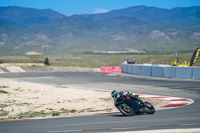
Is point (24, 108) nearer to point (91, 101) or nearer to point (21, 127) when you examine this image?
point (91, 101)

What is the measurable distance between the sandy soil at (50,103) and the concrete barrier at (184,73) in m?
14.3

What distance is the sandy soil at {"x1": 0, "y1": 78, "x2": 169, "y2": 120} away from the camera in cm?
1576

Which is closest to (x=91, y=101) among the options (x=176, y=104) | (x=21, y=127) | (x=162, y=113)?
(x=176, y=104)

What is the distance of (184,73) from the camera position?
1341 inches

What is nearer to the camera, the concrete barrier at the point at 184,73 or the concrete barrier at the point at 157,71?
the concrete barrier at the point at 184,73

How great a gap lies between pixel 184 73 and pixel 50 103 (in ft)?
61.2

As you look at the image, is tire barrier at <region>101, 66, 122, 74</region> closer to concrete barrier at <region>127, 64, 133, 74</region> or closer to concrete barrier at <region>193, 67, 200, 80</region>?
concrete barrier at <region>127, 64, 133, 74</region>

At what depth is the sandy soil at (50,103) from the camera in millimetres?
15762

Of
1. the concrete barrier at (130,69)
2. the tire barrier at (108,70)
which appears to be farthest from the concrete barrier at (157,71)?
the tire barrier at (108,70)

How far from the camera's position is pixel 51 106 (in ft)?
59.5

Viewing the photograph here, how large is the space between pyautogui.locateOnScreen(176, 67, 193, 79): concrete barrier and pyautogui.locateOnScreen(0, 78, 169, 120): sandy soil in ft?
47.0

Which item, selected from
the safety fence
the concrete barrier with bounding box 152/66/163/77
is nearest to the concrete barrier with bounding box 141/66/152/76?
the safety fence

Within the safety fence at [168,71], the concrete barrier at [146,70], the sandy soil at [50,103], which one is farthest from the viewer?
the concrete barrier at [146,70]

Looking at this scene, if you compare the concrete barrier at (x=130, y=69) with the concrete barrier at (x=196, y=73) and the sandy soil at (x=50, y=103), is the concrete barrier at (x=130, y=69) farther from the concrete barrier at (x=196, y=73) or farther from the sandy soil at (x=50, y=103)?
the sandy soil at (x=50, y=103)
